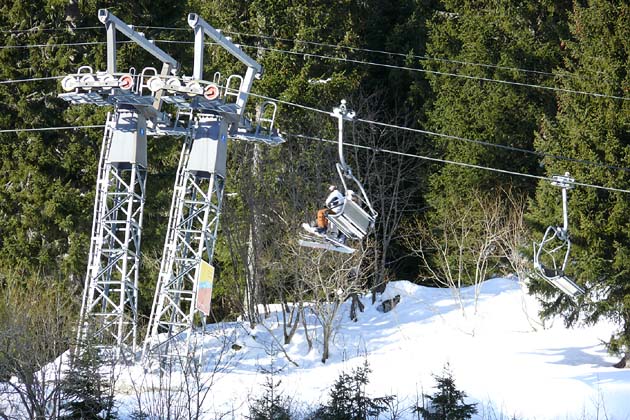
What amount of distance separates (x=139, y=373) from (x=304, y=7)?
13.1 meters

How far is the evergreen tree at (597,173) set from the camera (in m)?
22.1

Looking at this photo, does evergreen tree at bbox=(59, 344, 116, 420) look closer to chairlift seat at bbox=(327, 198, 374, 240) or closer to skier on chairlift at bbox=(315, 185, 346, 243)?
skier on chairlift at bbox=(315, 185, 346, 243)

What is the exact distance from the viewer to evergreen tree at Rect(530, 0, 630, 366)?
22078 mm

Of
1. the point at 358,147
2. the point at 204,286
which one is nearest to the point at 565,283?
the point at 204,286

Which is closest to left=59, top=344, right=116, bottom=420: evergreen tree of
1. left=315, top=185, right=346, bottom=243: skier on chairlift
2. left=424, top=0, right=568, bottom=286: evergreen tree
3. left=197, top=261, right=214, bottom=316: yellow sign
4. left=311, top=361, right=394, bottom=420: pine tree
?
left=197, top=261, right=214, bottom=316: yellow sign

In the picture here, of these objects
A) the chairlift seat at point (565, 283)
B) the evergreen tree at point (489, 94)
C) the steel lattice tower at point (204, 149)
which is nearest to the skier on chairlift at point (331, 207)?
the steel lattice tower at point (204, 149)

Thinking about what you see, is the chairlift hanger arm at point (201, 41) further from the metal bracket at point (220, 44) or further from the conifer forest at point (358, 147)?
the conifer forest at point (358, 147)

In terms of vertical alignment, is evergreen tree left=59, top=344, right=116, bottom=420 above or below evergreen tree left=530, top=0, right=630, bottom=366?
below

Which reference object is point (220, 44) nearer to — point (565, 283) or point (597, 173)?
point (565, 283)

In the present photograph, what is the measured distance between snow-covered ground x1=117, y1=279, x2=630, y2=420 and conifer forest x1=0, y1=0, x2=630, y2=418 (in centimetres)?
71

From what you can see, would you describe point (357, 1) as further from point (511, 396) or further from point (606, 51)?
point (511, 396)

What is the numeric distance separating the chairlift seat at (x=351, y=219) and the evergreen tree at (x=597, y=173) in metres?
7.90

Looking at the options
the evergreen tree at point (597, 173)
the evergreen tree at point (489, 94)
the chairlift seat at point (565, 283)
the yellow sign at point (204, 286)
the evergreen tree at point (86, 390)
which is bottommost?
the evergreen tree at point (86, 390)

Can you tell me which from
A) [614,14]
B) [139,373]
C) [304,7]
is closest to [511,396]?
[139,373]
